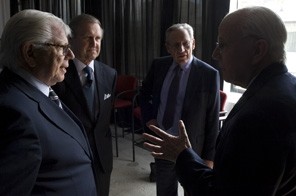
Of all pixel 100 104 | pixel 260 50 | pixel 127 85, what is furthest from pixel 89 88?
pixel 127 85

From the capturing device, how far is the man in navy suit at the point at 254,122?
2.64 ft

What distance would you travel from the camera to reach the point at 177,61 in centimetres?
207

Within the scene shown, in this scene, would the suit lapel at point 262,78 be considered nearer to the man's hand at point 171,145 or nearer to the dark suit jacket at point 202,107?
the man's hand at point 171,145

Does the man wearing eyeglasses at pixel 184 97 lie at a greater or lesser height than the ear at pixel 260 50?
lesser

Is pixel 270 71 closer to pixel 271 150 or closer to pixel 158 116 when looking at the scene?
Result: pixel 271 150

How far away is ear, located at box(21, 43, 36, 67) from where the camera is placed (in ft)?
3.49

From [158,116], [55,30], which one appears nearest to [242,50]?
[55,30]

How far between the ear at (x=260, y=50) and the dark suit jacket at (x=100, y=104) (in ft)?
3.21

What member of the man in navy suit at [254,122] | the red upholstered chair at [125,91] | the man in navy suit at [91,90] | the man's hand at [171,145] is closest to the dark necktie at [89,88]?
the man in navy suit at [91,90]

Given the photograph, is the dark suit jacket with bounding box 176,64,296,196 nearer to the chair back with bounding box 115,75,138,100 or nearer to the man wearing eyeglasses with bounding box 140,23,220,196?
the man wearing eyeglasses with bounding box 140,23,220,196

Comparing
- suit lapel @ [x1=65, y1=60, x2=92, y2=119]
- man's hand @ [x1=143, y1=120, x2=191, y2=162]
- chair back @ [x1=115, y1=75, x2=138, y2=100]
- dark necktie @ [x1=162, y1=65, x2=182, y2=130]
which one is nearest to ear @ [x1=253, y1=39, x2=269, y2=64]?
man's hand @ [x1=143, y1=120, x2=191, y2=162]

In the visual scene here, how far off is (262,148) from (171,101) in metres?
1.29

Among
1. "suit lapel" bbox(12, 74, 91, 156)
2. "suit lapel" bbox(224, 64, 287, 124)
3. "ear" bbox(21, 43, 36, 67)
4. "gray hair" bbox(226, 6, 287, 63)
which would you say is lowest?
"suit lapel" bbox(12, 74, 91, 156)

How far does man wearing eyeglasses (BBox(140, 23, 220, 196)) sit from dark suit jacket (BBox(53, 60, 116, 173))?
16.3 inches
